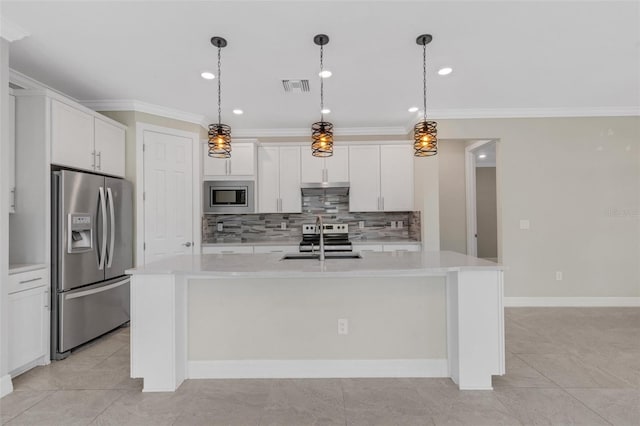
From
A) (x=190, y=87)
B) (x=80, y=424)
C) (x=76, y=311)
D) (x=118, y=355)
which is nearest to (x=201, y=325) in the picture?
(x=80, y=424)

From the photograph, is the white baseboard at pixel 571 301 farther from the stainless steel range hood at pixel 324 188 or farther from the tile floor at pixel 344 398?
the stainless steel range hood at pixel 324 188

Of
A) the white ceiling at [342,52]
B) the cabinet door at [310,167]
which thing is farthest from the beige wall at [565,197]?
the cabinet door at [310,167]

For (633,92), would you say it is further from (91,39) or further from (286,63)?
→ (91,39)

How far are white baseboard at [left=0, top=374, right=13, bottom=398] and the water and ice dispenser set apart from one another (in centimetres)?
101

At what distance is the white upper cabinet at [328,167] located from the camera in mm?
4789

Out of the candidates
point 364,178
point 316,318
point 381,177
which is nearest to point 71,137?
point 316,318

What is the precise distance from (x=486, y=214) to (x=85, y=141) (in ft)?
25.9

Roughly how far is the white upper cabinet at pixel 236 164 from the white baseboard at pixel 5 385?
299 cm

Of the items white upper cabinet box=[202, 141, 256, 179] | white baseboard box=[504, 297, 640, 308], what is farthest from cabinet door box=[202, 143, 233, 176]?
white baseboard box=[504, 297, 640, 308]

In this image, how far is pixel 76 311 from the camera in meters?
2.91

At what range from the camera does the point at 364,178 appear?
4.77 m

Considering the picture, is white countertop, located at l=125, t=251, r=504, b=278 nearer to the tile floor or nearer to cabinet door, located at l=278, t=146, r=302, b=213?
the tile floor

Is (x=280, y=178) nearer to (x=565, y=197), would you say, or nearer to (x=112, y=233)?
(x=112, y=233)

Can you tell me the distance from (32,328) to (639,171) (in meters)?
6.88
